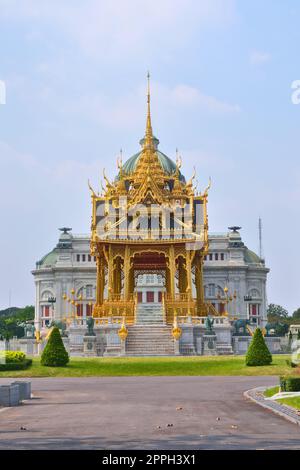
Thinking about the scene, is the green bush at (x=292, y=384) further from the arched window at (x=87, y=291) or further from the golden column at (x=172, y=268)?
the arched window at (x=87, y=291)

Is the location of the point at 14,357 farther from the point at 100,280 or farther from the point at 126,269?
the point at 100,280

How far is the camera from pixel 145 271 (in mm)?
Result: 70875

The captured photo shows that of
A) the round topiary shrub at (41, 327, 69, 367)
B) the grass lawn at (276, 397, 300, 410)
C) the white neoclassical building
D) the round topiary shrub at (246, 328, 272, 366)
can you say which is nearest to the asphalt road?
the grass lawn at (276, 397, 300, 410)

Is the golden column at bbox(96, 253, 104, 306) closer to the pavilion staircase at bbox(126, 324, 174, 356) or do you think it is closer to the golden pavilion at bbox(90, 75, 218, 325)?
the golden pavilion at bbox(90, 75, 218, 325)

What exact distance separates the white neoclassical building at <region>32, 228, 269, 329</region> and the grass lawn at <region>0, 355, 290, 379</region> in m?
66.8

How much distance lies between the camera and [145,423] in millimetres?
16422

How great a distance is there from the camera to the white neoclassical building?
113 m

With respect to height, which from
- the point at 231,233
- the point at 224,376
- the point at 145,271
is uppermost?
the point at 231,233

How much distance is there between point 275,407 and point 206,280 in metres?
95.6

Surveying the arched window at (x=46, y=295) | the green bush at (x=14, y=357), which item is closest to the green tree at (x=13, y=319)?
the arched window at (x=46, y=295)

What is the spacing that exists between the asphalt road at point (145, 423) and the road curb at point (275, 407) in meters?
0.19

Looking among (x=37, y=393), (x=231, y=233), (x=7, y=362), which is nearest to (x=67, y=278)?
(x=231, y=233)

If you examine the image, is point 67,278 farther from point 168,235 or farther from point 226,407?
point 226,407
